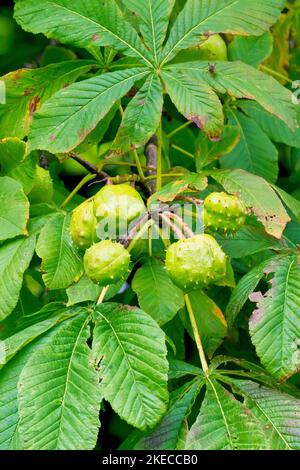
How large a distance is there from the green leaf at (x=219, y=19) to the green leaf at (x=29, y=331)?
1.80 ft

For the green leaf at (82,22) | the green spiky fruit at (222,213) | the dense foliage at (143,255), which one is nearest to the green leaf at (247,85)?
the dense foliage at (143,255)

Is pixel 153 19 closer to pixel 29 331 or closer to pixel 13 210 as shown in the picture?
pixel 13 210

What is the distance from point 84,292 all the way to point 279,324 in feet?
1.18

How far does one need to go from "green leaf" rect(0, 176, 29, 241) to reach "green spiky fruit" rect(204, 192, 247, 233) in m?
0.37

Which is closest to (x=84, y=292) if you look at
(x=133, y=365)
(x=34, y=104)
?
(x=133, y=365)

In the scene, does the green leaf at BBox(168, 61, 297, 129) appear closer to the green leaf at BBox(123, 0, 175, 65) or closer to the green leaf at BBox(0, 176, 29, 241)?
the green leaf at BBox(123, 0, 175, 65)

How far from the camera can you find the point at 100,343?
1.12m

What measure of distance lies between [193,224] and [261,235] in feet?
0.76

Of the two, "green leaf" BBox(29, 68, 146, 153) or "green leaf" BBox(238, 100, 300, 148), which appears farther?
"green leaf" BBox(238, 100, 300, 148)

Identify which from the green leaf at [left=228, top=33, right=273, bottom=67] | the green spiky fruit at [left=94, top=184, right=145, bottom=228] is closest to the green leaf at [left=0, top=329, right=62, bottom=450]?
the green spiky fruit at [left=94, top=184, right=145, bottom=228]

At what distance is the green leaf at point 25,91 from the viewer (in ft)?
4.80

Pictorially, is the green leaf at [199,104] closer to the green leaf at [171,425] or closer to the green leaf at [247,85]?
the green leaf at [247,85]

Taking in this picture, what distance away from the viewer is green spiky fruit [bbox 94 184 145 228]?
1.17 m

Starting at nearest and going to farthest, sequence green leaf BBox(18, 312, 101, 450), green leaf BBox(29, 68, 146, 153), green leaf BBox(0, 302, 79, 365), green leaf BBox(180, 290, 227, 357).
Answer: green leaf BBox(18, 312, 101, 450)
green leaf BBox(0, 302, 79, 365)
green leaf BBox(29, 68, 146, 153)
green leaf BBox(180, 290, 227, 357)
